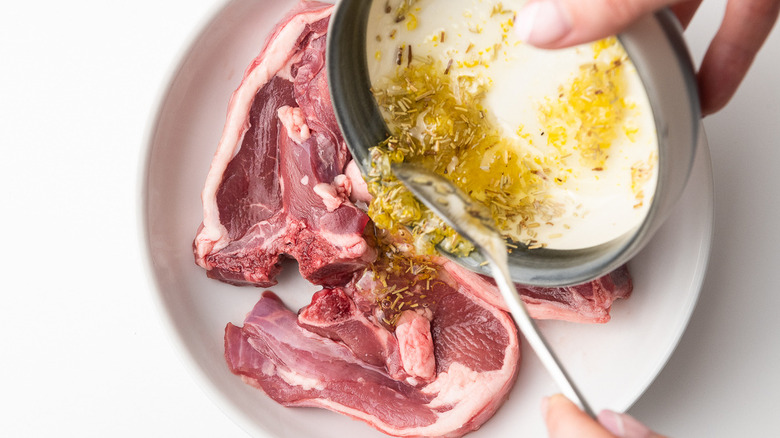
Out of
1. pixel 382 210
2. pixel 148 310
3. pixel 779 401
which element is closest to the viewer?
pixel 382 210

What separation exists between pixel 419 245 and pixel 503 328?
1.38ft

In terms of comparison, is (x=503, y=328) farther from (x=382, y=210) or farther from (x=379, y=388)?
(x=382, y=210)

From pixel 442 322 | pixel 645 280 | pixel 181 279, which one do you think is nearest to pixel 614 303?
pixel 645 280

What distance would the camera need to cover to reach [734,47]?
160cm

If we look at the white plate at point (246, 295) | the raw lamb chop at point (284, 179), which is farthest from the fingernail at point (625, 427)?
the raw lamb chop at point (284, 179)

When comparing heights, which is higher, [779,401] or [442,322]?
[442,322]

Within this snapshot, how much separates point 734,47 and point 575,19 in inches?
27.8

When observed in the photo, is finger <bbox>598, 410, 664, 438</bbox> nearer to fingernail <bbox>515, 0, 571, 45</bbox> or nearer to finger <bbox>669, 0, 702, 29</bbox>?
fingernail <bbox>515, 0, 571, 45</bbox>

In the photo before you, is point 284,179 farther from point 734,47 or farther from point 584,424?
point 734,47

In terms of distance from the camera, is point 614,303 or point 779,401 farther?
point 779,401

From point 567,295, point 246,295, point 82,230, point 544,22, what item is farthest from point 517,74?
point 82,230

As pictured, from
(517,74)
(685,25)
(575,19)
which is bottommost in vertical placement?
(685,25)

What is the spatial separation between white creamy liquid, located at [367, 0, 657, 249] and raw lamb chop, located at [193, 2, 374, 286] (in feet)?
0.95

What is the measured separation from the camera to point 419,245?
1.70 meters
